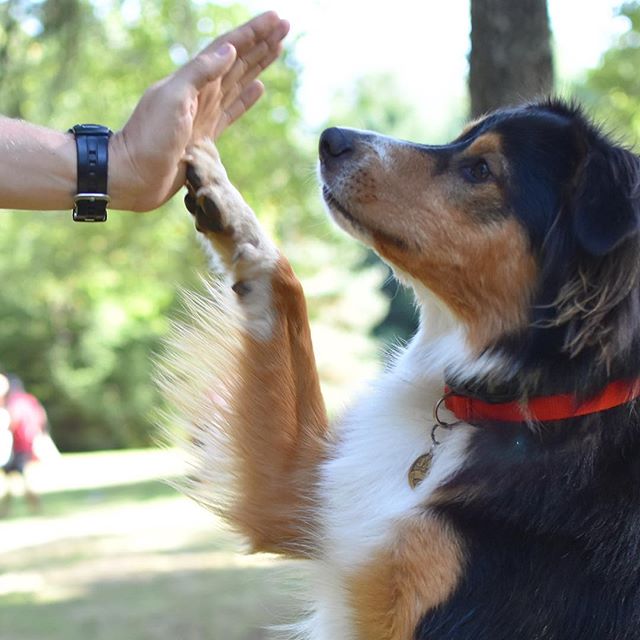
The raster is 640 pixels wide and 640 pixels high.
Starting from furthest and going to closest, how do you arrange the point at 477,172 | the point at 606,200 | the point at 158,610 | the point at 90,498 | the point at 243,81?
the point at 90,498
the point at 158,610
the point at 243,81
the point at 477,172
the point at 606,200

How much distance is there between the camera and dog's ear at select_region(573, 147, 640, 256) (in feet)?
9.28

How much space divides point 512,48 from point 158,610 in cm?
563

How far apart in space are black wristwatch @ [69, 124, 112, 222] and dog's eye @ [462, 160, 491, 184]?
124cm

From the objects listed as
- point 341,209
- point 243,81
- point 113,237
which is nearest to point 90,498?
point 113,237

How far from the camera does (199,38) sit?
55.4 ft

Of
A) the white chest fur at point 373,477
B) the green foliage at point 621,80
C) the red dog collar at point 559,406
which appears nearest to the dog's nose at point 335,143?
the white chest fur at point 373,477

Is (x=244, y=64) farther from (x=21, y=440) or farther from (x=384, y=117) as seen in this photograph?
(x=384, y=117)

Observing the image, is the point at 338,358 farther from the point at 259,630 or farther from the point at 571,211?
the point at 571,211

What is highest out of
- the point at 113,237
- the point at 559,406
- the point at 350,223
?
the point at 350,223

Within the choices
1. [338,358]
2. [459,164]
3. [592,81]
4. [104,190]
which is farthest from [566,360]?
[338,358]

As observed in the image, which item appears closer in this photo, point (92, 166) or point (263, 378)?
point (92, 166)

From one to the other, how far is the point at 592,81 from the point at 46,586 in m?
9.52

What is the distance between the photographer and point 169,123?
126 inches

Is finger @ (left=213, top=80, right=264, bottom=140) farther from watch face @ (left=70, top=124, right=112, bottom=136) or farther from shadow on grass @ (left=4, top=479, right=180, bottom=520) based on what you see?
shadow on grass @ (left=4, top=479, right=180, bottom=520)
